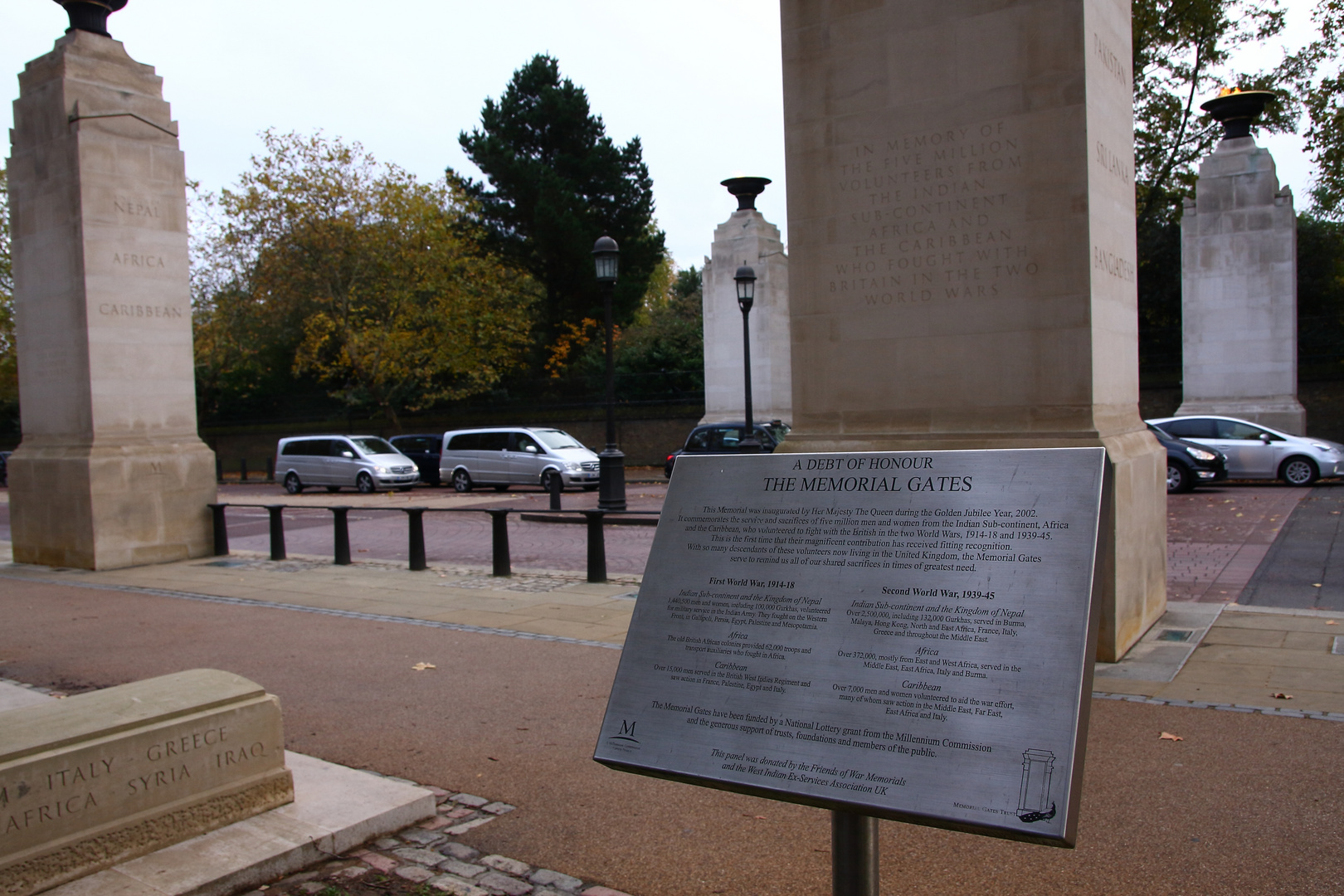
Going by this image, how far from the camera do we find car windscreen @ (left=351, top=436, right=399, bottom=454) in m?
29.5

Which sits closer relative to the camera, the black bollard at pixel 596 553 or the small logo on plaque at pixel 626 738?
the small logo on plaque at pixel 626 738

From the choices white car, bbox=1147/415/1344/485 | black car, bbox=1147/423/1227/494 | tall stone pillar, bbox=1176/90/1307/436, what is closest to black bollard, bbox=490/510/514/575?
black car, bbox=1147/423/1227/494

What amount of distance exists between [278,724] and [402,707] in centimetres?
172

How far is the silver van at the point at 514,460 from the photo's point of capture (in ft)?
85.8

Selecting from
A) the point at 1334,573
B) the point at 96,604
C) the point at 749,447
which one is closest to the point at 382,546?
the point at 96,604

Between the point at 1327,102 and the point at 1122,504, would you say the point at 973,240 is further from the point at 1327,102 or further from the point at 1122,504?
the point at 1327,102

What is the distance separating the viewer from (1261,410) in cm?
2552

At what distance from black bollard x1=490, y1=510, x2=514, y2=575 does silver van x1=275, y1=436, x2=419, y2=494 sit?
17538 mm

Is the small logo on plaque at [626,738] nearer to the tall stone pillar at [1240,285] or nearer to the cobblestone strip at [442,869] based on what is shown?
the cobblestone strip at [442,869]

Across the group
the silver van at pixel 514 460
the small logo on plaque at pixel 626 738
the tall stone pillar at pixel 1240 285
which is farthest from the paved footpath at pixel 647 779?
the tall stone pillar at pixel 1240 285

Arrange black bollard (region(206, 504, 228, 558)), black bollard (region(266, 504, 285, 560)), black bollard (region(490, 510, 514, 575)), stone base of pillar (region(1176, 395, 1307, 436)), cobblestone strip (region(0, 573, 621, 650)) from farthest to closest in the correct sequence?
stone base of pillar (region(1176, 395, 1307, 436)), black bollard (region(206, 504, 228, 558)), black bollard (region(266, 504, 285, 560)), black bollard (region(490, 510, 514, 575)), cobblestone strip (region(0, 573, 621, 650))

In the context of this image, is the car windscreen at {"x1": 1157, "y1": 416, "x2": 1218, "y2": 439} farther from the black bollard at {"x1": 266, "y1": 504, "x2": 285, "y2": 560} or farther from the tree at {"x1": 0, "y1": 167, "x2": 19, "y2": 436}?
the tree at {"x1": 0, "y1": 167, "x2": 19, "y2": 436}

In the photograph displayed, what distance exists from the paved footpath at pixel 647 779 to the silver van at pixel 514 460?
16321 millimetres

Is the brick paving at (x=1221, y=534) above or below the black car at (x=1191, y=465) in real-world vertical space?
below
